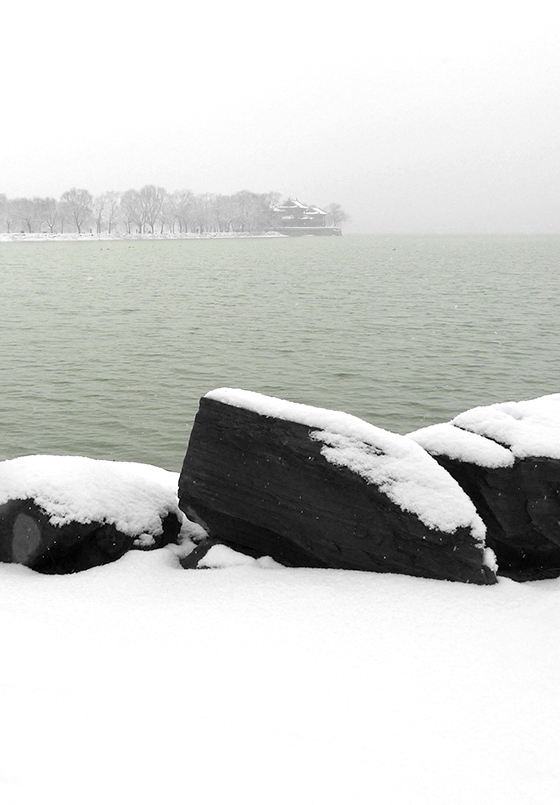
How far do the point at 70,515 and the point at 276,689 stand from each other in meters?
2.50

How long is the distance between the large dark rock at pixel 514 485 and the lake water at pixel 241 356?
19.9 feet

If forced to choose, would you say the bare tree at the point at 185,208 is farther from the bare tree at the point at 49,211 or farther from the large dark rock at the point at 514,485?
the large dark rock at the point at 514,485

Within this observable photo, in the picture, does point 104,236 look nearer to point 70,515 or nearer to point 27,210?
point 27,210

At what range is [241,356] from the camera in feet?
62.7

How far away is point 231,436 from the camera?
17.9 feet

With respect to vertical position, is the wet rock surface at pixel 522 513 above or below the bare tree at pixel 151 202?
below

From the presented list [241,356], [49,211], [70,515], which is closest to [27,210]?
[49,211]

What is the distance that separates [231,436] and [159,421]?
7.58 m

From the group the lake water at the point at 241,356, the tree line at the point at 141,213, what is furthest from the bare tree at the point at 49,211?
the lake water at the point at 241,356

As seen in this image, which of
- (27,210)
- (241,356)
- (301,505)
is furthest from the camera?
(27,210)

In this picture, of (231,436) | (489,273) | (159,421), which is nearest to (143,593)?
(231,436)

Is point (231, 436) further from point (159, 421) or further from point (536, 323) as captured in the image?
point (536, 323)

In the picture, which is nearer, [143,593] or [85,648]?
[85,648]

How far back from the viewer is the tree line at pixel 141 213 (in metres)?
145
